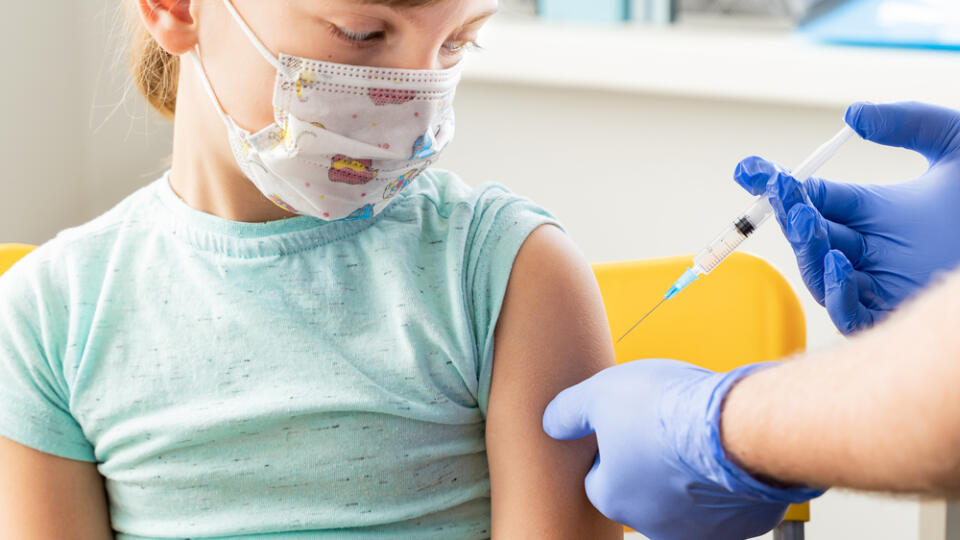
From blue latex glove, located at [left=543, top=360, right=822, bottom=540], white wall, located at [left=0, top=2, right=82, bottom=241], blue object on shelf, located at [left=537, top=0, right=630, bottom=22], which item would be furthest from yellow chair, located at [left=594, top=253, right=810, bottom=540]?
white wall, located at [left=0, top=2, right=82, bottom=241]

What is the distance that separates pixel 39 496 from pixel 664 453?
2.56 feet

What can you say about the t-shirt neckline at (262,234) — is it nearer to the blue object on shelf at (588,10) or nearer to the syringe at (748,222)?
the syringe at (748,222)

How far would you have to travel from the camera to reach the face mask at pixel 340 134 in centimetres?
119

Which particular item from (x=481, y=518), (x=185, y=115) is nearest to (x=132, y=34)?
(x=185, y=115)

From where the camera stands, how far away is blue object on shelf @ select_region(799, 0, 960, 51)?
222 cm

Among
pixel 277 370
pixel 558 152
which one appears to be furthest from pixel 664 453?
pixel 558 152

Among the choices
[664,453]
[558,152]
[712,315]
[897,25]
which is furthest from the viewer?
[558,152]

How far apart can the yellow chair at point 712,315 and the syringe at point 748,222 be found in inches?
7.5

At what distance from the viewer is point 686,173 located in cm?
246

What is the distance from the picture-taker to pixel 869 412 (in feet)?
2.62

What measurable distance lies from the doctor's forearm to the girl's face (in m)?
0.53

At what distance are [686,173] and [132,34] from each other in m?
1.37

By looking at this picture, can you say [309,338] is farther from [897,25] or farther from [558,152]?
[897,25]

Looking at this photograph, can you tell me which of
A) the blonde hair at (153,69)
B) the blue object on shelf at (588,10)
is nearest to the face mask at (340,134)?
the blonde hair at (153,69)
